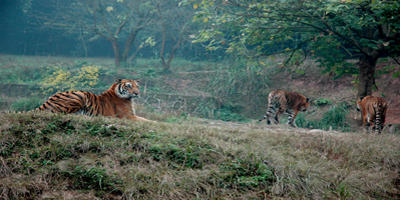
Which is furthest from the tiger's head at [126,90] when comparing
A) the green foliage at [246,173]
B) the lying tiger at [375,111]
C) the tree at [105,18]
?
the tree at [105,18]

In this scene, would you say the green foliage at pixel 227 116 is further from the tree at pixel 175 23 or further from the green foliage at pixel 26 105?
the green foliage at pixel 26 105

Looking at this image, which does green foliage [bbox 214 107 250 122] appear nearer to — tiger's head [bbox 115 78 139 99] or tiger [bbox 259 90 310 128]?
tiger [bbox 259 90 310 128]

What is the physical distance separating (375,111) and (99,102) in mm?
6544

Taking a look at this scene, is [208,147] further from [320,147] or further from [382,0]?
[382,0]

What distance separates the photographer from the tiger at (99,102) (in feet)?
15.2

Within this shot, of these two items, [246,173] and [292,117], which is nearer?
[246,173]

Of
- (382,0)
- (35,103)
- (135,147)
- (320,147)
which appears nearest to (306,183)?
(320,147)

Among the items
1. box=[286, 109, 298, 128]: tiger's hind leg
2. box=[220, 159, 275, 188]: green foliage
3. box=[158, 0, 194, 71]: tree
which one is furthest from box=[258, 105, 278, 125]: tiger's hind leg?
box=[158, 0, 194, 71]: tree

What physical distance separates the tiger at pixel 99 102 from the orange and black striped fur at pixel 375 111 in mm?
5606

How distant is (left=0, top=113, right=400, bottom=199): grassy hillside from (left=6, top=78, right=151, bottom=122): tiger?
784mm

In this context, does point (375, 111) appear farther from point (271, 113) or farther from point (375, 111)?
point (271, 113)

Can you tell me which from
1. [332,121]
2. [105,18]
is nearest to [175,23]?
[105,18]

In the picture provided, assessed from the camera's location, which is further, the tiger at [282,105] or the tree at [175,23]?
the tree at [175,23]

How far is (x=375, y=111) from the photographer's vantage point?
655cm
